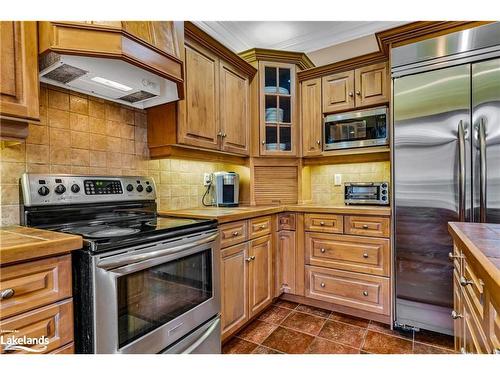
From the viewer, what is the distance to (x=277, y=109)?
2.65 meters

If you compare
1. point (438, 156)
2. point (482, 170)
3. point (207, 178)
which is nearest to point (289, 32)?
point (207, 178)

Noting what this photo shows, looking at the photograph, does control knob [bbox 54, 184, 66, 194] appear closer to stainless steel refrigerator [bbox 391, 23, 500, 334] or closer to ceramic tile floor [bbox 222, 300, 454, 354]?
ceramic tile floor [bbox 222, 300, 454, 354]

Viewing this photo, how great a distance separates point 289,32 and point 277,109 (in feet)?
2.51

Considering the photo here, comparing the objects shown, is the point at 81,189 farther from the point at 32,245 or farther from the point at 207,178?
the point at 207,178

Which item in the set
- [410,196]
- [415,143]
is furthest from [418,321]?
[415,143]

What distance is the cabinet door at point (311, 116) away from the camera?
2.63 metres

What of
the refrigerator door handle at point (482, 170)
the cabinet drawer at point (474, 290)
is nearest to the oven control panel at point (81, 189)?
the cabinet drawer at point (474, 290)

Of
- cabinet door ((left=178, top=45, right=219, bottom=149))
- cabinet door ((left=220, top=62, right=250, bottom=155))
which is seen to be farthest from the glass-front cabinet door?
cabinet door ((left=178, top=45, right=219, bottom=149))

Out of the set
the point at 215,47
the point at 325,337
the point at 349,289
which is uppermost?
the point at 215,47

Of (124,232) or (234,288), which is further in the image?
(234,288)

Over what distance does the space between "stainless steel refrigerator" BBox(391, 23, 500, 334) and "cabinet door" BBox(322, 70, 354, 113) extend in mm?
474

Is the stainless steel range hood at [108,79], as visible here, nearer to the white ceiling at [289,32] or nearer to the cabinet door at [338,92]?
the white ceiling at [289,32]

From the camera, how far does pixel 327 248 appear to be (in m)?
2.25
